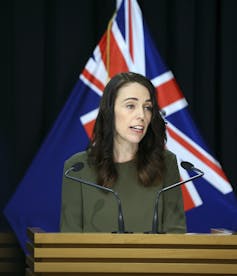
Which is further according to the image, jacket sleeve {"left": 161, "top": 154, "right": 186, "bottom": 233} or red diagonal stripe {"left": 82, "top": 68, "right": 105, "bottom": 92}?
red diagonal stripe {"left": 82, "top": 68, "right": 105, "bottom": 92}

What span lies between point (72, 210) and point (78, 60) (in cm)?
148

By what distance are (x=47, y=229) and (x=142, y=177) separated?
1.11 metres

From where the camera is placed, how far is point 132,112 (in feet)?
8.76

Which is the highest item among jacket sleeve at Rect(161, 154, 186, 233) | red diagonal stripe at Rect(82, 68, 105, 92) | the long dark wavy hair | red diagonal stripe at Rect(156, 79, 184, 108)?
red diagonal stripe at Rect(82, 68, 105, 92)

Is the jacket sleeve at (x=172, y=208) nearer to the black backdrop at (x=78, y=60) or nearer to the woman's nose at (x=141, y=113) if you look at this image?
the woman's nose at (x=141, y=113)

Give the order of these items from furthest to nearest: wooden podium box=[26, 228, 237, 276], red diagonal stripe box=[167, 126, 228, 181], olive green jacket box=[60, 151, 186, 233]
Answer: red diagonal stripe box=[167, 126, 228, 181] < olive green jacket box=[60, 151, 186, 233] < wooden podium box=[26, 228, 237, 276]

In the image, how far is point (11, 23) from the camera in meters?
3.90

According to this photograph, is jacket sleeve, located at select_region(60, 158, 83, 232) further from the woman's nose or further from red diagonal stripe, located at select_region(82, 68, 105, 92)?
red diagonal stripe, located at select_region(82, 68, 105, 92)

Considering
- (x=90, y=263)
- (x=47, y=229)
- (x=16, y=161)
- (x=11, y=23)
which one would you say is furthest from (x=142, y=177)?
(x=11, y=23)

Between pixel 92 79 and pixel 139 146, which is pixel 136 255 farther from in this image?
pixel 92 79

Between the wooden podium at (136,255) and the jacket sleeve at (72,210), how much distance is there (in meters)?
0.59

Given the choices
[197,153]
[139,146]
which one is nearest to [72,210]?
[139,146]

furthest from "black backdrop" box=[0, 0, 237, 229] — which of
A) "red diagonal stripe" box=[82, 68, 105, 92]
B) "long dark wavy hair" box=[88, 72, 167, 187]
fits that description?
"long dark wavy hair" box=[88, 72, 167, 187]

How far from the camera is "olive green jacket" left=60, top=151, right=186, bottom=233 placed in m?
2.60
